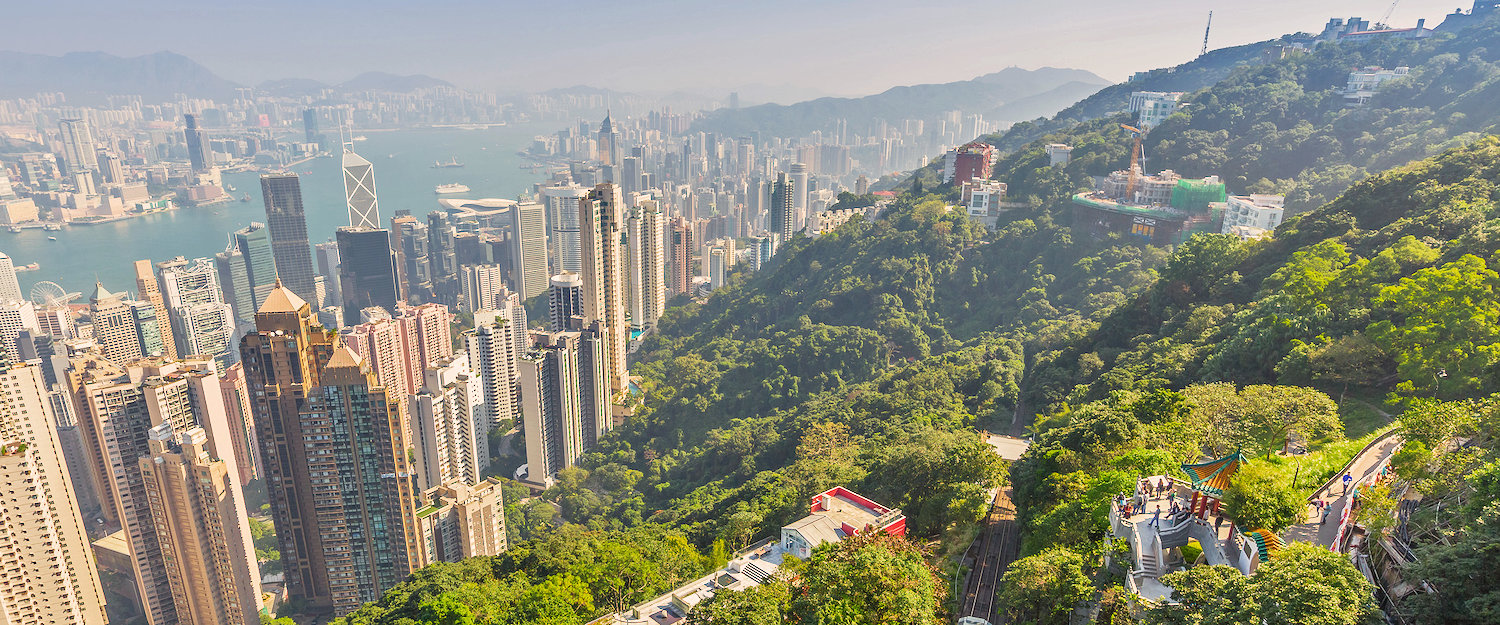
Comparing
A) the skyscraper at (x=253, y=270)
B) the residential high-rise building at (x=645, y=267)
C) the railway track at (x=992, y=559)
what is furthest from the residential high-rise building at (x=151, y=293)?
the railway track at (x=992, y=559)

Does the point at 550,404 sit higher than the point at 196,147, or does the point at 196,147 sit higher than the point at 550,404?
the point at 196,147

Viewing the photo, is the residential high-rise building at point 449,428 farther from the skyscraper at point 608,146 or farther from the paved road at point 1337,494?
the skyscraper at point 608,146

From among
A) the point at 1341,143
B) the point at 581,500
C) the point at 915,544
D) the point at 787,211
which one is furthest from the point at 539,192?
the point at 915,544

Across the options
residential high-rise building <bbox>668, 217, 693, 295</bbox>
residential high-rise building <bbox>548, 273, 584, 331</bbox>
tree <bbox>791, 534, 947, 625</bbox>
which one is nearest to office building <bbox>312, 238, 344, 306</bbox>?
residential high-rise building <bbox>668, 217, 693, 295</bbox>

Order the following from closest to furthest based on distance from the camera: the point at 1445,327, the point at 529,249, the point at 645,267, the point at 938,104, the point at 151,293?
the point at 1445,327
the point at 151,293
the point at 645,267
the point at 529,249
the point at 938,104

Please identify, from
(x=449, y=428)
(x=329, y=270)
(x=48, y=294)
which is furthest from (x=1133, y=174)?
(x=48, y=294)

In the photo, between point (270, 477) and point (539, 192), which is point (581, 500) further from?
point (539, 192)

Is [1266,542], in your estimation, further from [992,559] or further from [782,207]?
[782,207]
